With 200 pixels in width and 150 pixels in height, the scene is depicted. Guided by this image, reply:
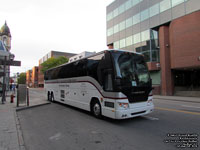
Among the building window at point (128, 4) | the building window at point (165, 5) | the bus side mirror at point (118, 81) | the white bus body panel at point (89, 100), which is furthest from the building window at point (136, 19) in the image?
the bus side mirror at point (118, 81)

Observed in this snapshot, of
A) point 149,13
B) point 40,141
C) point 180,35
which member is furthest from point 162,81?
point 40,141

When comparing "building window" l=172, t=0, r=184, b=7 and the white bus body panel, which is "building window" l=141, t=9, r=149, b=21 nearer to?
"building window" l=172, t=0, r=184, b=7

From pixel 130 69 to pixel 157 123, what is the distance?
8.79 ft

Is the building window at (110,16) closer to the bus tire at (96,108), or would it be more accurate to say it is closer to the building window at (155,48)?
the building window at (155,48)

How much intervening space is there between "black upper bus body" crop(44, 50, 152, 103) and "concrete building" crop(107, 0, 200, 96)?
16.2 meters

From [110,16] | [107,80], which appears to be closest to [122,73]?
[107,80]

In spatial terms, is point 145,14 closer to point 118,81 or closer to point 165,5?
point 165,5

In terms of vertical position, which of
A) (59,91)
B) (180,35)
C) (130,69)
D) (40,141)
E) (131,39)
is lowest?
(40,141)

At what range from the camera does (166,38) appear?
22469 mm

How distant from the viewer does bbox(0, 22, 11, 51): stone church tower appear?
4525 centimetres

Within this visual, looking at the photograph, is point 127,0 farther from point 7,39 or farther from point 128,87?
point 7,39

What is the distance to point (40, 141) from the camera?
14.6 feet

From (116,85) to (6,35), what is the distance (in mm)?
53413

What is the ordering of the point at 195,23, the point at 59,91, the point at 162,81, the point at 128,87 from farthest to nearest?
the point at 162,81 < the point at 195,23 < the point at 59,91 < the point at 128,87
